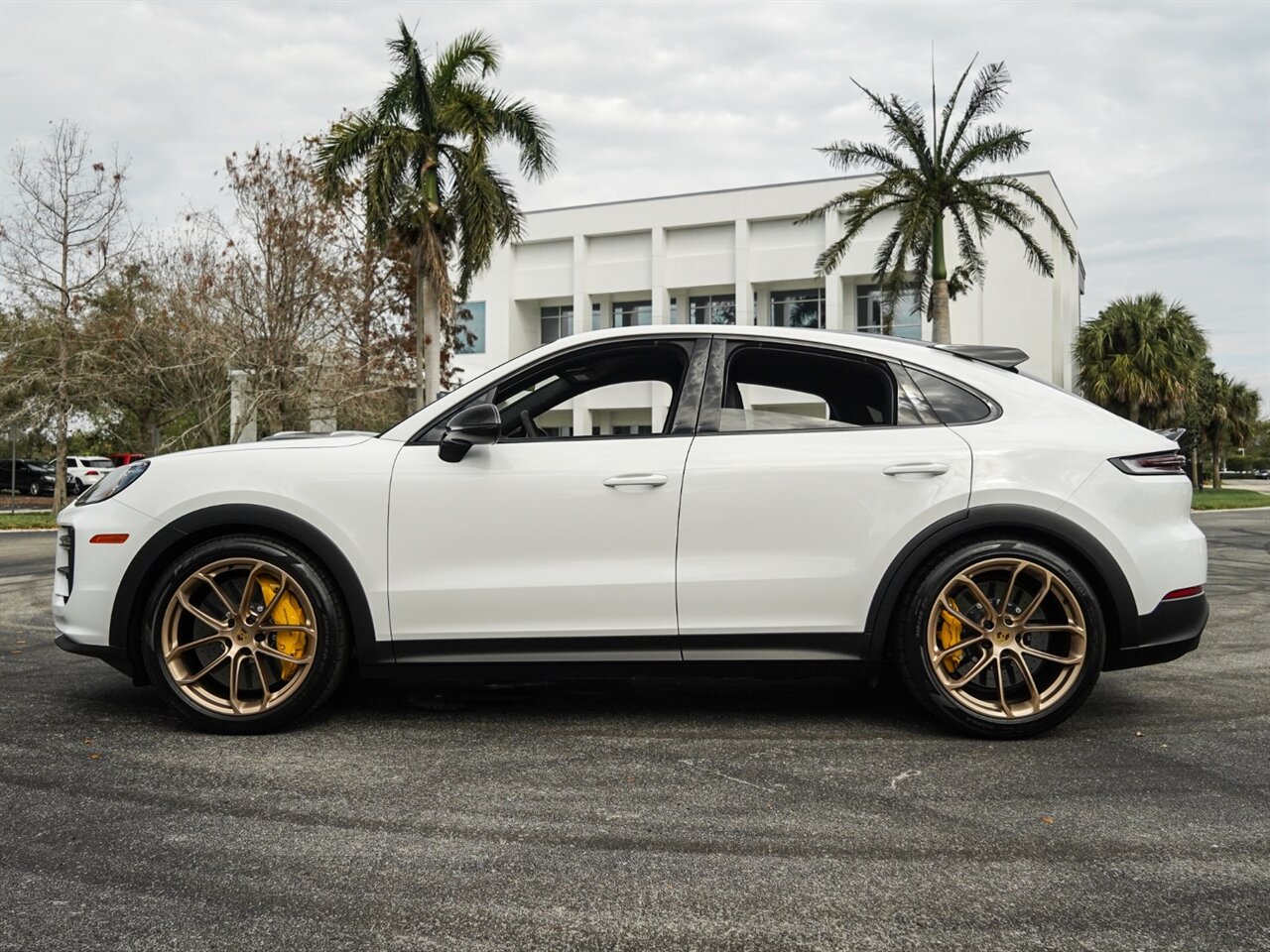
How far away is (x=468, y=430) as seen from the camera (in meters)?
3.97

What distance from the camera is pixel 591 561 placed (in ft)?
13.0

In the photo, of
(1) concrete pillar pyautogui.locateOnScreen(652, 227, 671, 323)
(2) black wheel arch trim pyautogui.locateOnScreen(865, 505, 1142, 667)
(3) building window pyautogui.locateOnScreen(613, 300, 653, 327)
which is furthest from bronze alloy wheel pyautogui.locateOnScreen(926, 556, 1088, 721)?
(3) building window pyautogui.locateOnScreen(613, 300, 653, 327)

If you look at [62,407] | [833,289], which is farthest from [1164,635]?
[833,289]

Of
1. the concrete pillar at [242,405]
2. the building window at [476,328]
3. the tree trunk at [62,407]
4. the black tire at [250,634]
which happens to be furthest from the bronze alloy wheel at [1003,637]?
the building window at [476,328]

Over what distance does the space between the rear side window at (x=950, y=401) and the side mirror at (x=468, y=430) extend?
170 cm

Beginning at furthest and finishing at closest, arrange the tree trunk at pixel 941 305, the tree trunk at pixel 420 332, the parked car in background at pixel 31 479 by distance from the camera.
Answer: the parked car in background at pixel 31 479 → the tree trunk at pixel 941 305 → the tree trunk at pixel 420 332

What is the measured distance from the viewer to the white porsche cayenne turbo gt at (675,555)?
3949mm

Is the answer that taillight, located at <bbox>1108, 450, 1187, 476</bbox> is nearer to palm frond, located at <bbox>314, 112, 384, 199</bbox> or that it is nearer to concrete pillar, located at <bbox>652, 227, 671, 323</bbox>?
palm frond, located at <bbox>314, 112, 384, 199</bbox>

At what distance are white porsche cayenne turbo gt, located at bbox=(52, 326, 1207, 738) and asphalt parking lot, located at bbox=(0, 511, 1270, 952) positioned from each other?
0.33 m

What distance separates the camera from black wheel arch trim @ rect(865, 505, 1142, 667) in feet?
12.9

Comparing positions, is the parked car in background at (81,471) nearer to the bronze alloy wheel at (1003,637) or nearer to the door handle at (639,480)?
the door handle at (639,480)

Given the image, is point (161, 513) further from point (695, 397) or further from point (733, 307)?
point (733, 307)

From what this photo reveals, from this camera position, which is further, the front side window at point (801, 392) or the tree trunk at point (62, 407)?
the tree trunk at point (62, 407)

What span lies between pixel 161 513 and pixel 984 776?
3.24 metres
